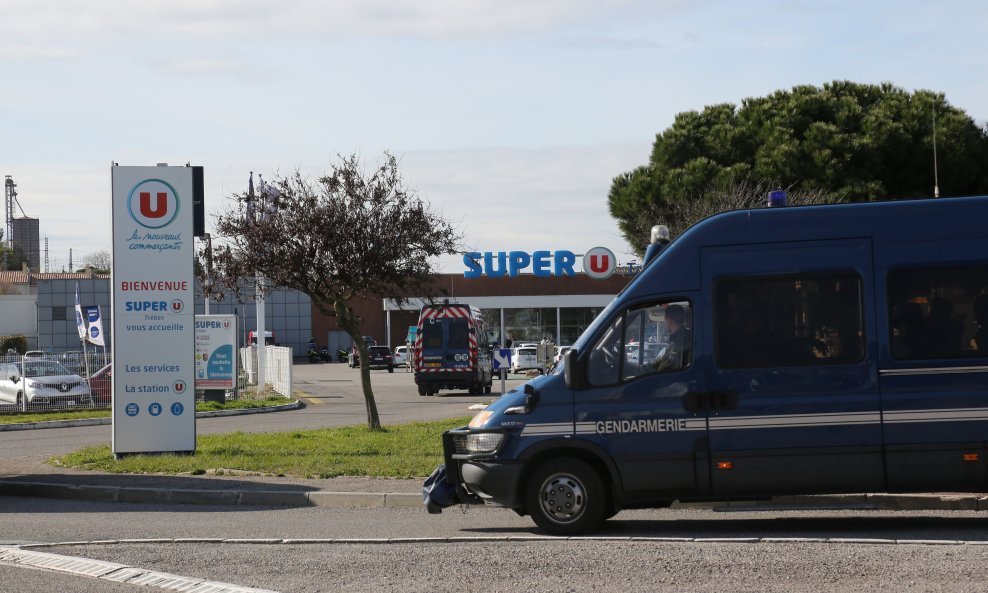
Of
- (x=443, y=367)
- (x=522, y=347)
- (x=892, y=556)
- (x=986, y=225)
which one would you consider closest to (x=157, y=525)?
(x=892, y=556)

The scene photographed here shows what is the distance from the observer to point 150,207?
18.0 meters

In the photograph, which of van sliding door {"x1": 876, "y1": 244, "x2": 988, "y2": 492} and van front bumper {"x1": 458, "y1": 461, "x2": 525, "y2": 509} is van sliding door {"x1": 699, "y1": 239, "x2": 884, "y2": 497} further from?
van front bumper {"x1": 458, "y1": 461, "x2": 525, "y2": 509}

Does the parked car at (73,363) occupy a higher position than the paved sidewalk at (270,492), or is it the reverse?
the parked car at (73,363)

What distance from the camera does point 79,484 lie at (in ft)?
48.8

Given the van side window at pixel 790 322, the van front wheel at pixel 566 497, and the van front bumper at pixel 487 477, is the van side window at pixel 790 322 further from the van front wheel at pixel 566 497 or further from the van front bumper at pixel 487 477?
the van front bumper at pixel 487 477

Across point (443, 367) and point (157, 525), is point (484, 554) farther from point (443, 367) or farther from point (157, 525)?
point (443, 367)

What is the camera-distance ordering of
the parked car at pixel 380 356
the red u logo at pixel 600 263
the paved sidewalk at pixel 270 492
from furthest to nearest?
the parked car at pixel 380 356 < the red u logo at pixel 600 263 < the paved sidewalk at pixel 270 492

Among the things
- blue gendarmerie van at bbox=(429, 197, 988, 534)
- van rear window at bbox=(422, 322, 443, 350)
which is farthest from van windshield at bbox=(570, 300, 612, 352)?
van rear window at bbox=(422, 322, 443, 350)

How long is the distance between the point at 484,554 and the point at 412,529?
213 centimetres

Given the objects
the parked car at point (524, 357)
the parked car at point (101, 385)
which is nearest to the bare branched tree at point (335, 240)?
the parked car at point (101, 385)

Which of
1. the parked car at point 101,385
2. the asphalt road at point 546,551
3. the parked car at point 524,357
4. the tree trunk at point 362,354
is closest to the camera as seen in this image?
the asphalt road at point 546,551

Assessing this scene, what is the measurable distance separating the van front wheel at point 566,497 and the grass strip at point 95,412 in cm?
2147

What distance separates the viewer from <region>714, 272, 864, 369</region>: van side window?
1034 centimetres

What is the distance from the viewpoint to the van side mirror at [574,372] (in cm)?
1044
